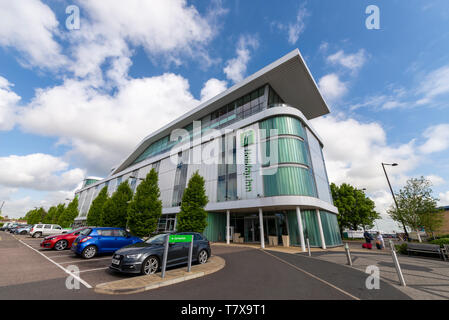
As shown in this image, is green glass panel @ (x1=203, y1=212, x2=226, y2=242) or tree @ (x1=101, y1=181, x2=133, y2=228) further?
tree @ (x1=101, y1=181, x2=133, y2=228)

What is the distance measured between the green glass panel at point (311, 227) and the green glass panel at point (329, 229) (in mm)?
1184

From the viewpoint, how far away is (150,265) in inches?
258

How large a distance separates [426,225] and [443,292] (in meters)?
19.1

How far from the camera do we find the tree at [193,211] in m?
16.2

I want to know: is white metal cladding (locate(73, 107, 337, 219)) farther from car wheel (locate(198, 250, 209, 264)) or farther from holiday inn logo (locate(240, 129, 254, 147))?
car wheel (locate(198, 250, 209, 264))

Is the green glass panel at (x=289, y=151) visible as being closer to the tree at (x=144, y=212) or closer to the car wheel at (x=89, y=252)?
the tree at (x=144, y=212)

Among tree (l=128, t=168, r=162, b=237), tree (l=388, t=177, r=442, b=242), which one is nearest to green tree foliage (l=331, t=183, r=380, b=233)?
tree (l=388, t=177, r=442, b=242)

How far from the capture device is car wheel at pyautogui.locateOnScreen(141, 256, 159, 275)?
6344 millimetres

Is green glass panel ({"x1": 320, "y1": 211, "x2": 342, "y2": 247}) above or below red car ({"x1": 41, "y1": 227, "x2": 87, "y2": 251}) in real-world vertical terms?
above

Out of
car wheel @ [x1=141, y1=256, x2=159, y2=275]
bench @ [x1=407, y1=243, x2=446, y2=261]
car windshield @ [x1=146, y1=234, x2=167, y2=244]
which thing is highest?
car windshield @ [x1=146, y1=234, x2=167, y2=244]

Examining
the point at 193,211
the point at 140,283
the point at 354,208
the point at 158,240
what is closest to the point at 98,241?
the point at 158,240

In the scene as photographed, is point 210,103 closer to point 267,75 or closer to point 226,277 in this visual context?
point 267,75

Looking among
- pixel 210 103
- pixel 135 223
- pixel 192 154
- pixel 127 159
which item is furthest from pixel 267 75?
pixel 127 159

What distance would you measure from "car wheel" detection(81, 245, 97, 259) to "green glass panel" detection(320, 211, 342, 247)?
60.6ft
